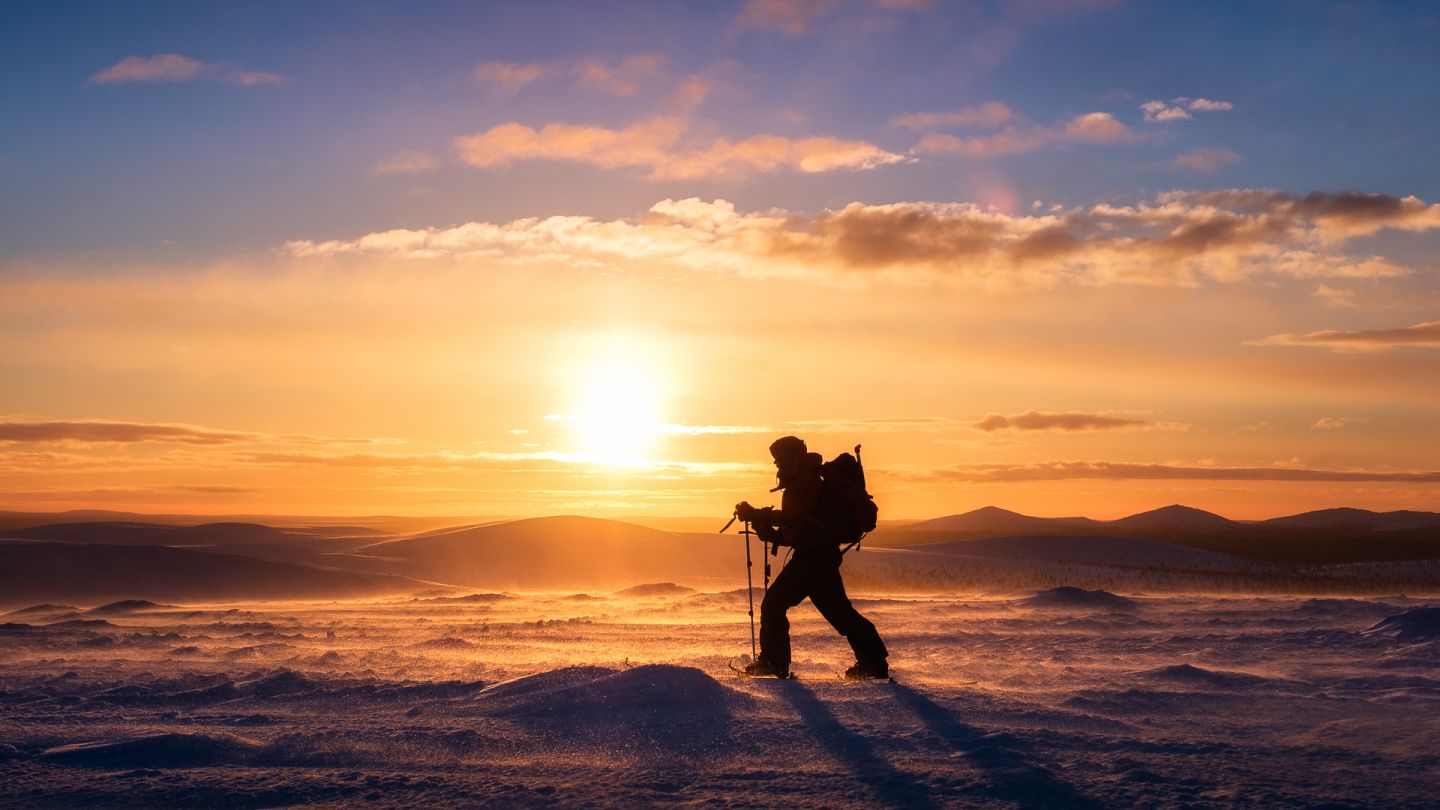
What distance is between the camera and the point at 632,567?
105ft

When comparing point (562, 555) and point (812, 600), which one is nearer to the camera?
point (812, 600)

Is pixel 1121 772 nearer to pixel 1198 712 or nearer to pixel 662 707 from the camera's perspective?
pixel 1198 712

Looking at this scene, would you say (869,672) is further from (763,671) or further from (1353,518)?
(1353,518)

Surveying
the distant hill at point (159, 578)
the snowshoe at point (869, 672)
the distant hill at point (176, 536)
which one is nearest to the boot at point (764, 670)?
the snowshoe at point (869, 672)

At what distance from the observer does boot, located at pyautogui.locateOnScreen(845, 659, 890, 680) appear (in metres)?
9.14

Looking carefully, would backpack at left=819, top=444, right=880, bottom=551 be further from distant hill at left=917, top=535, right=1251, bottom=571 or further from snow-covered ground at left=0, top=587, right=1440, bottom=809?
distant hill at left=917, top=535, right=1251, bottom=571

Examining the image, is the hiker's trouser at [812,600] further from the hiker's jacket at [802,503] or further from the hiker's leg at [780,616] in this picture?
the hiker's jacket at [802,503]

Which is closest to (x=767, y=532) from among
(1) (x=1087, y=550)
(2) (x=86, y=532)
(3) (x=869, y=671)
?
(3) (x=869, y=671)

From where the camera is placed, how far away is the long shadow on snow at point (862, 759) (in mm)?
5410

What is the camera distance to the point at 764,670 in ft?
30.9

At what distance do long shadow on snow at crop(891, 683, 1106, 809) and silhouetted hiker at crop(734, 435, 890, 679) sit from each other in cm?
177

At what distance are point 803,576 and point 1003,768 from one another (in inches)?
144

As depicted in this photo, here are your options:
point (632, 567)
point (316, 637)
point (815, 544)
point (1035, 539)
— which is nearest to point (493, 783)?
point (815, 544)

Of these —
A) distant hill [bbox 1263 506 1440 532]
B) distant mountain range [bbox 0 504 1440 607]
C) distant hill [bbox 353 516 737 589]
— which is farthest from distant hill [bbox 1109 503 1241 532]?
distant hill [bbox 353 516 737 589]
